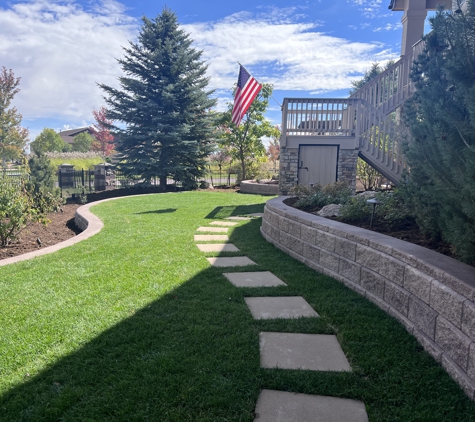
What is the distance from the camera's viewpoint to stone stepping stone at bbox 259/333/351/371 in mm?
1991

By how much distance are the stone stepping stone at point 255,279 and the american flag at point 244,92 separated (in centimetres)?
735

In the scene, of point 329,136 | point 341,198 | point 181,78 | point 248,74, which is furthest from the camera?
point 181,78

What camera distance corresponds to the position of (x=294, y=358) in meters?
2.07

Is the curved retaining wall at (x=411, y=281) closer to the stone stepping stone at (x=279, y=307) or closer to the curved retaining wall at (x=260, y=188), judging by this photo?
the stone stepping stone at (x=279, y=307)

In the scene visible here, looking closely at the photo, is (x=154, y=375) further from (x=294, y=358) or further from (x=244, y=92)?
(x=244, y=92)

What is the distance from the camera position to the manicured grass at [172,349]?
5.47 ft

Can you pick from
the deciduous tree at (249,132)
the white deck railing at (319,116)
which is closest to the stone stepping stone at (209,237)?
the white deck railing at (319,116)

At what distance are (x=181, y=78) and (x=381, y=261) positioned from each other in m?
14.0

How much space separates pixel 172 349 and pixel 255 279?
4.77 ft

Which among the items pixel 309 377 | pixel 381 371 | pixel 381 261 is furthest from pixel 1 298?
pixel 381 261

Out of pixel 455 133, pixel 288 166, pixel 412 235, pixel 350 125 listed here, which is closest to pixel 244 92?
pixel 288 166

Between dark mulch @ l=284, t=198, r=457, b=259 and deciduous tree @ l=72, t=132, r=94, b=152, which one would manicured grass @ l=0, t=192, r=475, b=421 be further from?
deciduous tree @ l=72, t=132, r=94, b=152

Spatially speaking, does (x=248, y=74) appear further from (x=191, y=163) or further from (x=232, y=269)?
(x=232, y=269)

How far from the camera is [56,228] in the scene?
6.34 meters
